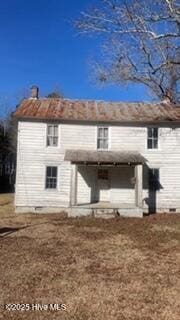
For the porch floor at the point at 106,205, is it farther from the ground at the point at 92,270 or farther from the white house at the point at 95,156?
the ground at the point at 92,270

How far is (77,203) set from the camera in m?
25.4

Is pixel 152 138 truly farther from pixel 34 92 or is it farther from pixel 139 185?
pixel 34 92

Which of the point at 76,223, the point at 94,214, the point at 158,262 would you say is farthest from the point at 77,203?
the point at 158,262

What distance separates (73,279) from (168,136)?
1775cm

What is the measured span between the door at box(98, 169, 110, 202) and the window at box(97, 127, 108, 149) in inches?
58.4

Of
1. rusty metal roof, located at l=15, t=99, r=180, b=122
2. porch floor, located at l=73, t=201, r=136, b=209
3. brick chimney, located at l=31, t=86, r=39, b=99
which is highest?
brick chimney, located at l=31, t=86, r=39, b=99

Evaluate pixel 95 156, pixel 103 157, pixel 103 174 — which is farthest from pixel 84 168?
pixel 103 157

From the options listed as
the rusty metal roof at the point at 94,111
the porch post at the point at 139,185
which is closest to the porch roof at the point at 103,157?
the porch post at the point at 139,185

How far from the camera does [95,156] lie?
25.2m

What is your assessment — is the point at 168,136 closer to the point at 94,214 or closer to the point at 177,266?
the point at 94,214

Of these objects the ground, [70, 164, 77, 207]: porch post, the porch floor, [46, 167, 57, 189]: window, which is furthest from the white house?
the ground

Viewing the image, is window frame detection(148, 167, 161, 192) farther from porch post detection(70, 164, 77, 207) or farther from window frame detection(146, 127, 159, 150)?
porch post detection(70, 164, 77, 207)

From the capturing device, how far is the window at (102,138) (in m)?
26.5

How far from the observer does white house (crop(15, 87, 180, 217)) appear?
85.1 feet
